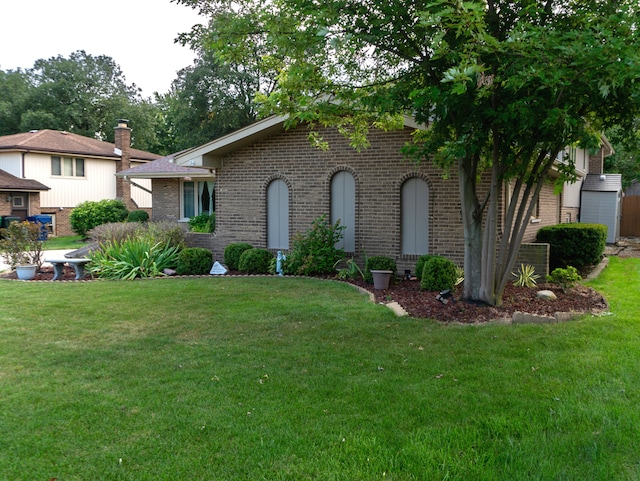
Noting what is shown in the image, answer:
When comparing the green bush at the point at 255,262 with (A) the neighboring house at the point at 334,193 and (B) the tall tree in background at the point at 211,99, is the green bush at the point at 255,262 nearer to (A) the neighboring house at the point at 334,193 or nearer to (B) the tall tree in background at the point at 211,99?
(A) the neighboring house at the point at 334,193

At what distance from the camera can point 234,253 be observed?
13.1m

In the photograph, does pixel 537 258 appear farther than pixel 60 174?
No

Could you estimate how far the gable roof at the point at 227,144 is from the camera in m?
12.6

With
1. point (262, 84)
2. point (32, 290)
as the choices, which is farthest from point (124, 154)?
point (32, 290)

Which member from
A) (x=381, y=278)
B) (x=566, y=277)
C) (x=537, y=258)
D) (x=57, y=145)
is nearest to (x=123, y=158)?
(x=57, y=145)

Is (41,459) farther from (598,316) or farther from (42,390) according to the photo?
(598,316)

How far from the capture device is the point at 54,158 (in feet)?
94.7

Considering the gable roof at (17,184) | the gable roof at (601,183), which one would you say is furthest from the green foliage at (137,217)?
the gable roof at (601,183)

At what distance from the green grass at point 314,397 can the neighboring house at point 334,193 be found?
14.6ft

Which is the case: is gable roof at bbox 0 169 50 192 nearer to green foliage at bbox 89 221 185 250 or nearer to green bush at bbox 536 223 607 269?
green foliage at bbox 89 221 185 250

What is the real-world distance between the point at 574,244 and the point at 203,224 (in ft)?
37.0

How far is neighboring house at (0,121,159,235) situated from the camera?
2641 centimetres

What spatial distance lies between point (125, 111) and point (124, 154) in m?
14.5

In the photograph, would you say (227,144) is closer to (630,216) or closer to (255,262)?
(255,262)
